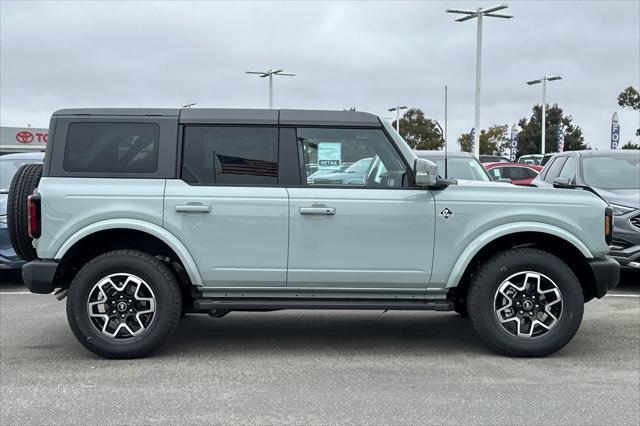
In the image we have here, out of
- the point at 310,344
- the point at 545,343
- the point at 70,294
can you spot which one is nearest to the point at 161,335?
the point at 70,294

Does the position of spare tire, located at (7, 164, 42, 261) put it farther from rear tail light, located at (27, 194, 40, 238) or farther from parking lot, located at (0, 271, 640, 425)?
parking lot, located at (0, 271, 640, 425)

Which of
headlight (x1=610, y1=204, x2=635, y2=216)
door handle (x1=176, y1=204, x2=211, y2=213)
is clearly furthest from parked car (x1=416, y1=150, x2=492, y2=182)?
door handle (x1=176, y1=204, x2=211, y2=213)

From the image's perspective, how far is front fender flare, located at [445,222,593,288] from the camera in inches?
200

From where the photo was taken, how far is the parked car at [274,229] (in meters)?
5.01

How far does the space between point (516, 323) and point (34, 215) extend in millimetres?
3814

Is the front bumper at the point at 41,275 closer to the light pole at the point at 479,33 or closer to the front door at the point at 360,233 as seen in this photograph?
the front door at the point at 360,233

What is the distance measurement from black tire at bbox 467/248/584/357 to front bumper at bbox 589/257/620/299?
0.17m

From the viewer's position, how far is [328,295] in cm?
519

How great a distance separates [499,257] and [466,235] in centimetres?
32

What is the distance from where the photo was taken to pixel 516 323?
16.9 feet

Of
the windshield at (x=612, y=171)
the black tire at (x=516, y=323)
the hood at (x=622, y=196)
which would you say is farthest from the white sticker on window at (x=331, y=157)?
the windshield at (x=612, y=171)

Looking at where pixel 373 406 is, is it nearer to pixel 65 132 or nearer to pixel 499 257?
pixel 499 257

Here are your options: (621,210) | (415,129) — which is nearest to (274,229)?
(621,210)

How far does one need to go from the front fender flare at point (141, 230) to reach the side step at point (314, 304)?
331mm
